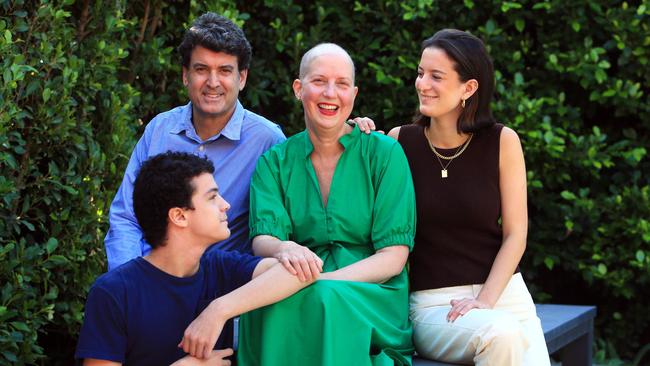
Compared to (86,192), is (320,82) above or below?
above

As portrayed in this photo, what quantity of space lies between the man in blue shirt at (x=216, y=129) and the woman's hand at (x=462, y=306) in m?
0.82

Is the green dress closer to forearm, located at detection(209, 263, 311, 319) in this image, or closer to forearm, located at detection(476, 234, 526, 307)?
forearm, located at detection(209, 263, 311, 319)

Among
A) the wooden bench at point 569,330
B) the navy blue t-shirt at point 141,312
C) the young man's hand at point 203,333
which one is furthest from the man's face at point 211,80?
the wooden bench at point 569,330

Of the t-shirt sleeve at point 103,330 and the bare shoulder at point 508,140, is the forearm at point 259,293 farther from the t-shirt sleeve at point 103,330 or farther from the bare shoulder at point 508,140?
the bare shoulder at point 508,140

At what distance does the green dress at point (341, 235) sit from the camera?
304cm

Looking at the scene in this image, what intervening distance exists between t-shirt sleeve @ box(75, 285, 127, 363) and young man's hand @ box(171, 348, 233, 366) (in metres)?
0.17

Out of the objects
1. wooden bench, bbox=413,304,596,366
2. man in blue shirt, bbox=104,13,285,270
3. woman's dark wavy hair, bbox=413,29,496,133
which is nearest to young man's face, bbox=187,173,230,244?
man in blue shirt, bbox=104,13,285,270

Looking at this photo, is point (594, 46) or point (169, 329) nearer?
point (169, 329)

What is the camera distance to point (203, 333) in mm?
2893

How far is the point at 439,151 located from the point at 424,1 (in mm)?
1599

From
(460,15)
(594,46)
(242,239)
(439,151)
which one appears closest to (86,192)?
(242,239)

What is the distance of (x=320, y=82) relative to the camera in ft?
11.3

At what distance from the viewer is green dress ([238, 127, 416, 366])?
304cm

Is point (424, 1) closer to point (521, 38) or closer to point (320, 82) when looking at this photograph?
point (521, 38)
